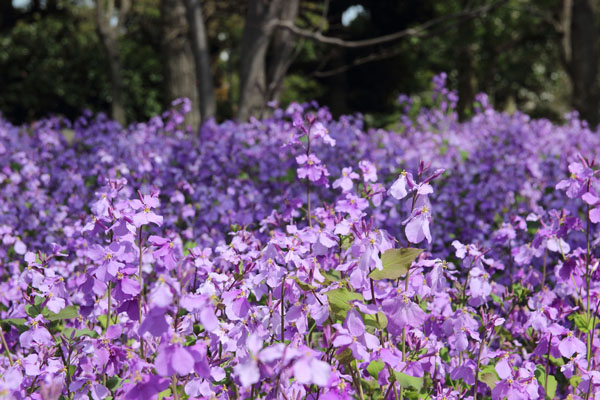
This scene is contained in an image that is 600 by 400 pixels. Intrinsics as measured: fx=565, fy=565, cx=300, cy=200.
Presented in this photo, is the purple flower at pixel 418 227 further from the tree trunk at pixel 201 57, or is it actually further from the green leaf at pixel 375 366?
the tree trunk at pixel 201 57

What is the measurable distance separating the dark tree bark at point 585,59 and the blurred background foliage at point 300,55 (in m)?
4.49

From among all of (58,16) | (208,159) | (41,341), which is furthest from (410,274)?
(58,16)

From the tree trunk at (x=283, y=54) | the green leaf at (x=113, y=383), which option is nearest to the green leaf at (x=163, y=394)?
the green leaf at (x=113, y=383)

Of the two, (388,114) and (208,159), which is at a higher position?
(208,159)

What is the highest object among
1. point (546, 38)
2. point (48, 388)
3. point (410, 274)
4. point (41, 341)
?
point (48, 388)

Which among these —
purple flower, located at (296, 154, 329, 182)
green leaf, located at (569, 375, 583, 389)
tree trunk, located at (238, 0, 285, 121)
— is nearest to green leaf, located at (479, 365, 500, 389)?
green leaf, located at (569, 375, 583, 389)

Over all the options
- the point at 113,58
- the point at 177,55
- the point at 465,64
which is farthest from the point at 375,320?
the point at 465,64

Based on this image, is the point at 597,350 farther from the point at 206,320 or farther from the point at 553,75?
the point at 553,75

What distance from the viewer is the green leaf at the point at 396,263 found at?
5.78 ft

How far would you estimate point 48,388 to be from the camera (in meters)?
1.34

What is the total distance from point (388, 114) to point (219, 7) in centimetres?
1375

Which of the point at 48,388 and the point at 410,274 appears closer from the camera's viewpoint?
the point at 48,388

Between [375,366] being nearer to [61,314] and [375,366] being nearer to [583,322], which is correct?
[583,322]

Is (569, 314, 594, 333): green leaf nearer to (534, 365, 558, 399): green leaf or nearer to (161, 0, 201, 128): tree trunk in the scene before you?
(534, 365, 558, 399): green leaf
